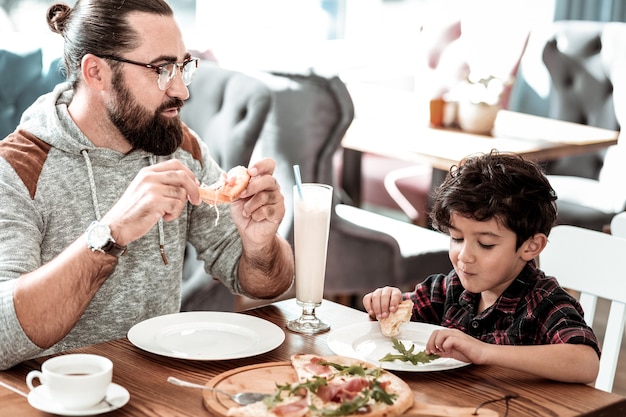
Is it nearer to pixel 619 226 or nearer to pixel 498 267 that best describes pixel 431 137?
pixel 619 226

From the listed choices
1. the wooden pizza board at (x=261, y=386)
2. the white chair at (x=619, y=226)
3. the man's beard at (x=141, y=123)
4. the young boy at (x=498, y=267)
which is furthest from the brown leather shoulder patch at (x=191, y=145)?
the white chair at (x=619, y=226)

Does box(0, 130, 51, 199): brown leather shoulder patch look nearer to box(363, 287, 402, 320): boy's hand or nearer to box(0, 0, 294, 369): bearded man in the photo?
box(0, 0, 294, 369): bearded man

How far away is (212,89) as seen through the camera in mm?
3180

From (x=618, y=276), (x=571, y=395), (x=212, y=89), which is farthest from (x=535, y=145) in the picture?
(x=571, y=395)

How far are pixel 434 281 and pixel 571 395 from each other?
20.5 inches

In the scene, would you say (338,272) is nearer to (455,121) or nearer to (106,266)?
(455,121)

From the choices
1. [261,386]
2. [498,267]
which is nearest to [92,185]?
[261,386]

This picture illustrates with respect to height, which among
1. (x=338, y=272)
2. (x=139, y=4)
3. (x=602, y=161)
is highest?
(x=139, y=4)

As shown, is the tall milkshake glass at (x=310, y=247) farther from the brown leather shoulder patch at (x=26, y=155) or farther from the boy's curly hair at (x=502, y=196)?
the brown leather shoulder patch at (x=26, y=155)

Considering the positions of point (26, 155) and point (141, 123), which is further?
point (141, 123)

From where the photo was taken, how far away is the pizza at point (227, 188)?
1.78 meters

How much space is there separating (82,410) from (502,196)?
895 mm

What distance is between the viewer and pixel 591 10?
18.1 ft

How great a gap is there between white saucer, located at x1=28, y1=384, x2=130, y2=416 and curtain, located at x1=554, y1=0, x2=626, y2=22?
4717 millimetres
